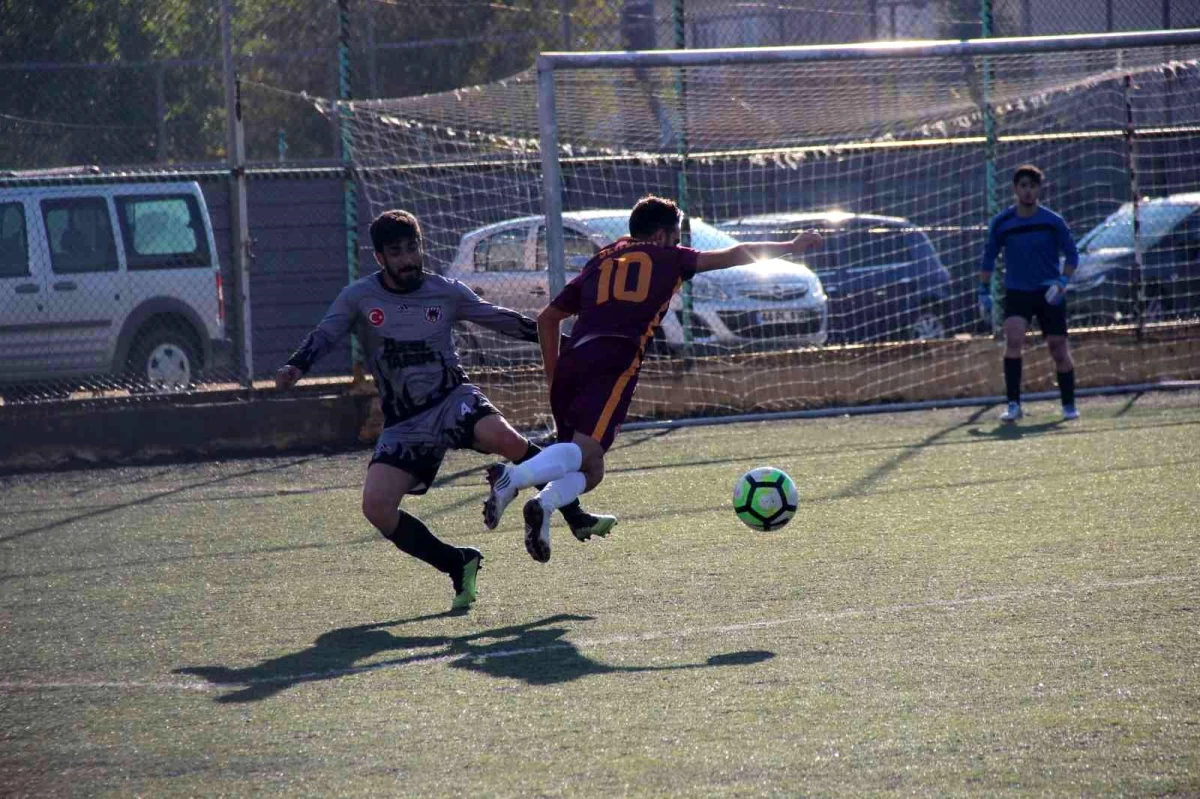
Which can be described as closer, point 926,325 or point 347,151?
point 347,151

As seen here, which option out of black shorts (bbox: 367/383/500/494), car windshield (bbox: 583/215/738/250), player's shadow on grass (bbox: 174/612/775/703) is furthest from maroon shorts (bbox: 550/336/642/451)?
car windshield (bbox: 583/215/738/250)

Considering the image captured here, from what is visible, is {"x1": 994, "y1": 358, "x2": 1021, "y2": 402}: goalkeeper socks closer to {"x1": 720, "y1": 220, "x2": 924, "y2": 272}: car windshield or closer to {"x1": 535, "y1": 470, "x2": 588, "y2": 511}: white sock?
{"x1": 720, "y1": 220, "x2": 924, "y2": 272}: car windshield

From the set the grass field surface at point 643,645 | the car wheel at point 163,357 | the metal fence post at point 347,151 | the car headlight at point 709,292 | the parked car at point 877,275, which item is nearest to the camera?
the grass field surface at point 643,645

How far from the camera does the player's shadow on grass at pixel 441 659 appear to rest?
4887 millimetres

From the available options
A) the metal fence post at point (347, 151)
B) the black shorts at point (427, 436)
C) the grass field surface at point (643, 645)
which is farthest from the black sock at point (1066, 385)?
the black shorts at point (427, 436)

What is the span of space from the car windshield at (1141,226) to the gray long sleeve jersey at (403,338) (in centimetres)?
1048

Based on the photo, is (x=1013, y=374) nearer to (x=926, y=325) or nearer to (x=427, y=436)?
(x=926, y=325)

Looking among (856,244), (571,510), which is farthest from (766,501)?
(856,244)

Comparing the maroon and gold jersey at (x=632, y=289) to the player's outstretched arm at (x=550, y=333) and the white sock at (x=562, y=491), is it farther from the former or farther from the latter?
the white sock at (x=562, y=491)

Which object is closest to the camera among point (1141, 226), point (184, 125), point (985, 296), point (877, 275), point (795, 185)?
point (985, 296)

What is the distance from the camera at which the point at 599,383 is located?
6.41 meters

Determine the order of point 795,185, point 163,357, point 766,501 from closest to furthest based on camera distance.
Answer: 1. point 766,501
2. point 163,357
3. point 795,185

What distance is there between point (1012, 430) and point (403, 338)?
6.15 meters

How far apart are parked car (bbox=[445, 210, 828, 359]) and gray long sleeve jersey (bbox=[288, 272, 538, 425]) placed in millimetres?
6359
